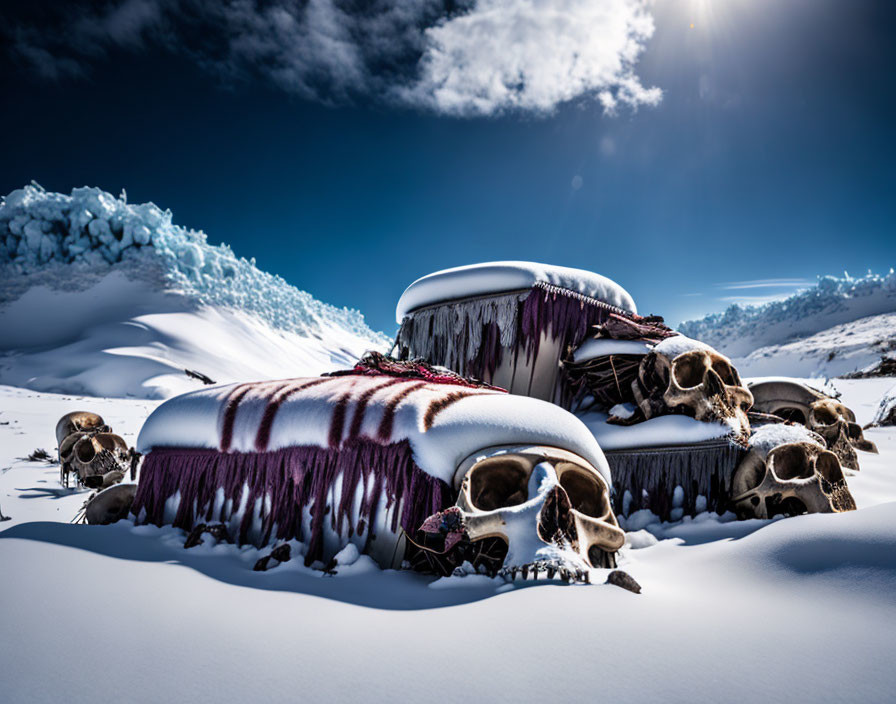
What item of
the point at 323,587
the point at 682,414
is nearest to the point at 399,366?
the point at 323,587

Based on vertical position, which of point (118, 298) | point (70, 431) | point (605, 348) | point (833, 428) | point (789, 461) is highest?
point (118, 298)

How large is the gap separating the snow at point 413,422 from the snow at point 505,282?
2097 millimetres

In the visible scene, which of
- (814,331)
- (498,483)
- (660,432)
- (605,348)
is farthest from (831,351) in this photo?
(498,483)

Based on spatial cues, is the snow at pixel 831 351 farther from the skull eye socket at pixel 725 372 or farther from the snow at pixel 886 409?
the skull eye socket at pixel 725 372

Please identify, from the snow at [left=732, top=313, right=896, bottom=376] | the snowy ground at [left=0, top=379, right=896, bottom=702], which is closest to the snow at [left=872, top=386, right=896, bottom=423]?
→ the snowy ground at [left=0, top=379, right=896, bottom=702]

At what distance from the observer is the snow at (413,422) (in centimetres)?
174

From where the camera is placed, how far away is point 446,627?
1114 mm

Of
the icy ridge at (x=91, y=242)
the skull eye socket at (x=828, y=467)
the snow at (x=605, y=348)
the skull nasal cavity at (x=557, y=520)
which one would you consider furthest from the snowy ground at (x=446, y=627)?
the icy ridge at (x=91, y=242)

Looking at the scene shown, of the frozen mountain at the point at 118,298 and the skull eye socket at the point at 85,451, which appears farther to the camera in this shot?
the frozen mountain at the point at 118,298

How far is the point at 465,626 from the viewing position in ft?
3.66

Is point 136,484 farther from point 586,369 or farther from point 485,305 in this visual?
point 586,369

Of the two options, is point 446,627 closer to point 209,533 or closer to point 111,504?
point 209,533

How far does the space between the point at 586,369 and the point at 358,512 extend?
8.44 ft

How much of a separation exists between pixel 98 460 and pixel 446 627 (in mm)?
5647
